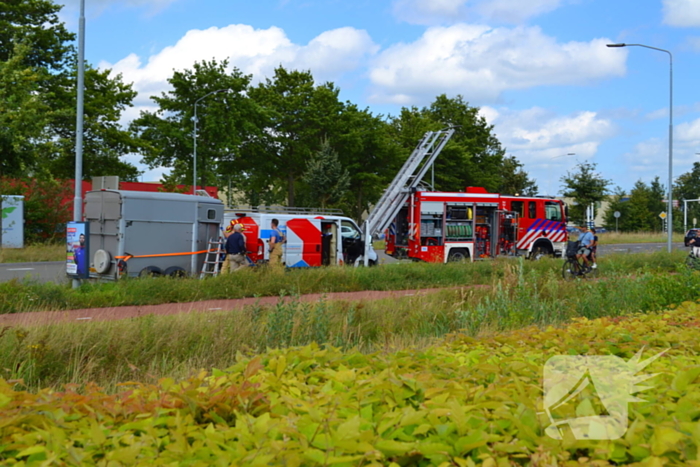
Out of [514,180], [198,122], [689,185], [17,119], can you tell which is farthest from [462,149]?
[689,185]

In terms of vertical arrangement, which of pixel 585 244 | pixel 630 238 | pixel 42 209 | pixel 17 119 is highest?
pixel 17 119

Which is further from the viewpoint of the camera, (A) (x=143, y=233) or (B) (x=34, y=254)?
(B) (x=34, y=254)

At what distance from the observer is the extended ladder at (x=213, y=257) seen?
1712cm

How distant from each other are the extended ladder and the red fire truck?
878 cm

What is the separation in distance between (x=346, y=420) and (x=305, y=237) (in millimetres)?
17548

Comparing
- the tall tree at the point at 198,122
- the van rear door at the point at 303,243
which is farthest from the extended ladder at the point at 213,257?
the tall tree at the point at 198,122

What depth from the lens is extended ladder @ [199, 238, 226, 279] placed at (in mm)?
17125

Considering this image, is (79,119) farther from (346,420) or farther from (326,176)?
(326,176)

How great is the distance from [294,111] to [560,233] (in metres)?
23.6

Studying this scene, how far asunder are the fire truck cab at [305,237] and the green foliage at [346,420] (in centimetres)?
1515

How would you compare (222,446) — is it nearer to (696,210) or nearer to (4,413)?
(4,413)

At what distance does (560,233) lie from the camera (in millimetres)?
27750

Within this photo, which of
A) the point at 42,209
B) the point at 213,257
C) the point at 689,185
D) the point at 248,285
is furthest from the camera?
the point at 689,185

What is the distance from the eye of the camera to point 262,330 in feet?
24.2
